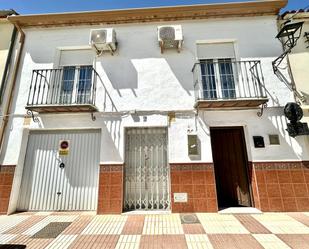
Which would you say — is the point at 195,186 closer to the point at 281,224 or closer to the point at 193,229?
the point at 193,229

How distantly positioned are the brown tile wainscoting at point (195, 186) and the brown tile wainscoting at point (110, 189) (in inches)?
59.6

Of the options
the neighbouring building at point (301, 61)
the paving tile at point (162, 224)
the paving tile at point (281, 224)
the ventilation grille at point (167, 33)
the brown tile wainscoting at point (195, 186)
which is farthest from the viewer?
the ventilation grille at point (167, 33)

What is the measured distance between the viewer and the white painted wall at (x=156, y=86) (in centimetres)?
543

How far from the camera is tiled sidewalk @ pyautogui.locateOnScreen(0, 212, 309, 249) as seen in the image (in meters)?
3.35

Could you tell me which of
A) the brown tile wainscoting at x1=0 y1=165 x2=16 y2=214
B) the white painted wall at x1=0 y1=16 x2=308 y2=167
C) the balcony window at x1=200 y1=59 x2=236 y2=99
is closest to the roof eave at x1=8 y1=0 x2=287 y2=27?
the white painted wall at x1=0 y1=16 x2=308 y2=167

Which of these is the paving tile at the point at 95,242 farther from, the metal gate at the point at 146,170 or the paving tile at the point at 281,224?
the paving tile at the point at 281,224

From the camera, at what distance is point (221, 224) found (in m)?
4.21

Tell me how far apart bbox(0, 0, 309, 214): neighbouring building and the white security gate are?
3 centimetres

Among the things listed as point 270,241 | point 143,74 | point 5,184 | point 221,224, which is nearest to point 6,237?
point 5,184

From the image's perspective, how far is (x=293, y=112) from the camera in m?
5.15

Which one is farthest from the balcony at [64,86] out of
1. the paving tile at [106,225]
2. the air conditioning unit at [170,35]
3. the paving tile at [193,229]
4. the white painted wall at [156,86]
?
the paving tile at [193,229]

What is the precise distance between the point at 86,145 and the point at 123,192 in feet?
6.13

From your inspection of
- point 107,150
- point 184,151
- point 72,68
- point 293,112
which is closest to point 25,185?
point 107,150

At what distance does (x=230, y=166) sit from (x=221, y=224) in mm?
2166
